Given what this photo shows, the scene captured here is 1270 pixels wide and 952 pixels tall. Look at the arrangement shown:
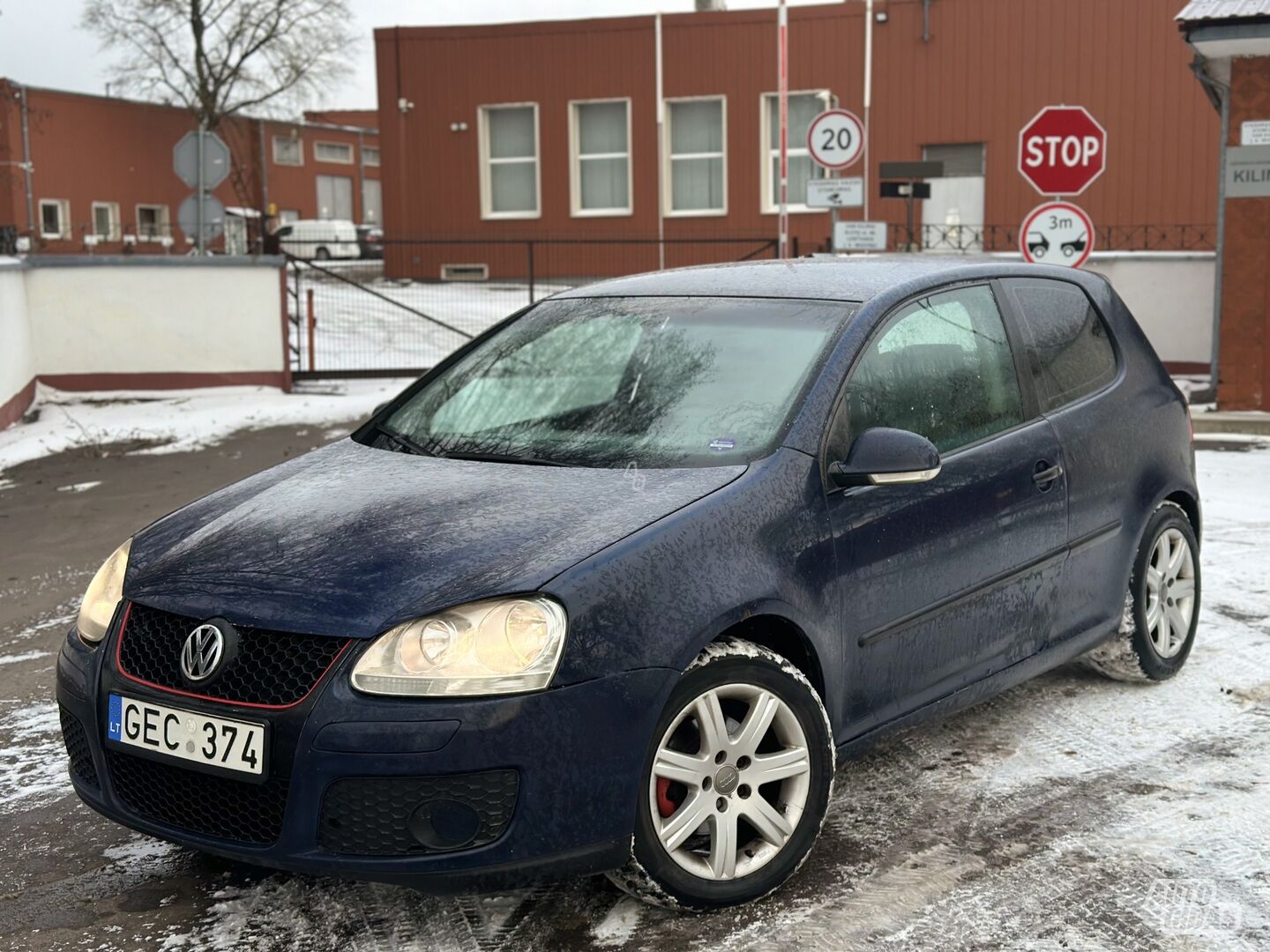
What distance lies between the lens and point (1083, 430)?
4.85m

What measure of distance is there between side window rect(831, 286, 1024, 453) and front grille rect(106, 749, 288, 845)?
1.69 metres

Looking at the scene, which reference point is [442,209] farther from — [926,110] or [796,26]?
[926,110]

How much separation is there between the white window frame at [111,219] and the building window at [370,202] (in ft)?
53.0

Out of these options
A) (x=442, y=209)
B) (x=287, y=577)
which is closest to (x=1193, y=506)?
(x=287, y=577)

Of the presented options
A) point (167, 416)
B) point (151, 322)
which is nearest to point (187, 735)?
point (167, 416)

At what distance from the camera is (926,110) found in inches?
1068

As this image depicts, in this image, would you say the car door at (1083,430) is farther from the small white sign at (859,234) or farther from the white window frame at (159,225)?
the white window frame at (159,225)

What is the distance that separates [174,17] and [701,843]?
4655 cm

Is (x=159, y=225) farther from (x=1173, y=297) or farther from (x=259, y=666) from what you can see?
(x=259, y=666)

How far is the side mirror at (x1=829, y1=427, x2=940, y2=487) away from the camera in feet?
12.6

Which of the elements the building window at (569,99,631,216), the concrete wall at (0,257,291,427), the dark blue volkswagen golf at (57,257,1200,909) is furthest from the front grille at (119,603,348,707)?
the building window at (569,99,631,216)

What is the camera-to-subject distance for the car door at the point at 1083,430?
4.77 meters

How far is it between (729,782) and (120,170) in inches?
1901

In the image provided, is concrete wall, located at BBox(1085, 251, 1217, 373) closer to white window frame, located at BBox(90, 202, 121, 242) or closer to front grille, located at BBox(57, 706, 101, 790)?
front grille, located at BBox(57, 706, 101, 790)
